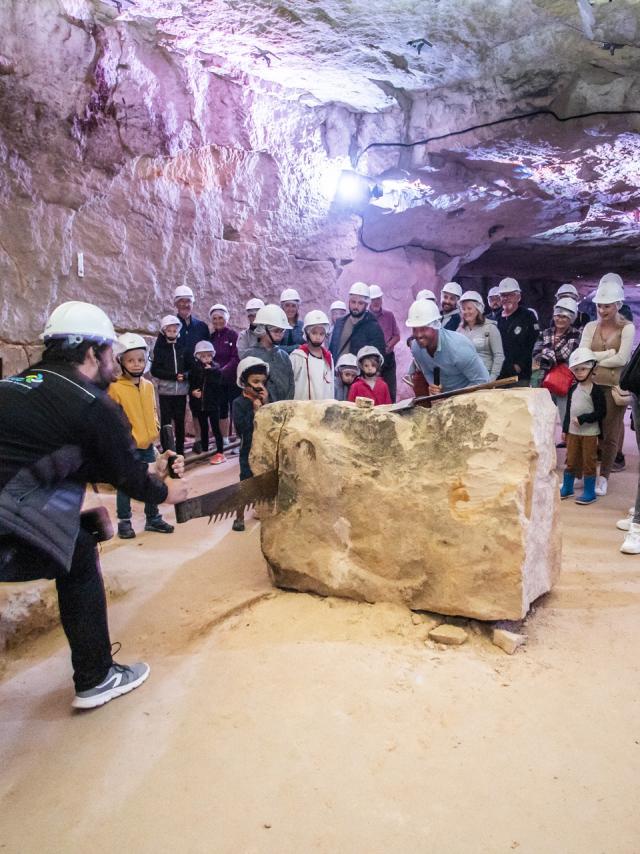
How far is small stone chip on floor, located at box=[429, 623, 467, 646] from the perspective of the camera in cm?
280

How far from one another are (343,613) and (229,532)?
1.72 m

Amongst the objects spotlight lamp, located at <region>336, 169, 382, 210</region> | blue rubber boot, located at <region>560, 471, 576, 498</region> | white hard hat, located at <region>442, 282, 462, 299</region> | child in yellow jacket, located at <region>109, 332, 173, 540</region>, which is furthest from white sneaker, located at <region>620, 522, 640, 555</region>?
spotlight lamp, located at <region>336, 169, 382, 210</region>

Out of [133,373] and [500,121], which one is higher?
[500,121]

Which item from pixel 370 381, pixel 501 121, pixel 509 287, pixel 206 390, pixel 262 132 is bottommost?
pixel 206 390

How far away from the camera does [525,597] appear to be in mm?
2834

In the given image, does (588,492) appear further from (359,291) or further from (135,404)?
(135,404)

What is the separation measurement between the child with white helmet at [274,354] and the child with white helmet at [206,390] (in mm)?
1275

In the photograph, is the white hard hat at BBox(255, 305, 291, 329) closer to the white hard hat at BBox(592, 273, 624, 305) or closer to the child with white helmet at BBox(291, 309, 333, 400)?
the child with white helmet at BBox(291, 309, 333, 400)

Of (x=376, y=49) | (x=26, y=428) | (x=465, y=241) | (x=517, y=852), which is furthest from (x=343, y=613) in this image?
(x=465, y=241)

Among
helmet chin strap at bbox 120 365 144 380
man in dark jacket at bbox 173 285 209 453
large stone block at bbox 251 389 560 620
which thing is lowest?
large stone block at bbox 251 389 560 620

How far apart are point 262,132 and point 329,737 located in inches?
294

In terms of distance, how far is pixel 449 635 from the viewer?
111 inches

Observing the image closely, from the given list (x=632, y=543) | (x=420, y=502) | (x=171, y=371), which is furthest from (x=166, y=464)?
(x=171, y=371)

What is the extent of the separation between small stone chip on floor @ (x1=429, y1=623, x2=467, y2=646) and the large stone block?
8cm
